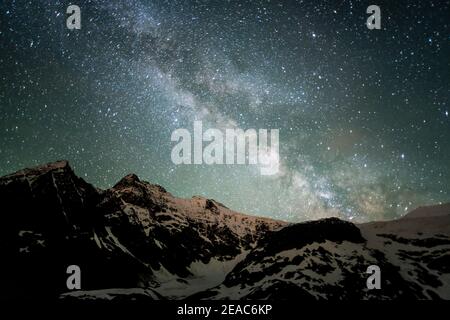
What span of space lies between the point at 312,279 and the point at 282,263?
22.4 meters

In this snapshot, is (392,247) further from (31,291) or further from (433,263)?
(31,291)

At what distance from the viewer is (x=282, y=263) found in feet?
537

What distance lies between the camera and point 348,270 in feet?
493

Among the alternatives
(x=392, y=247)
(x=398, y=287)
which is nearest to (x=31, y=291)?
(x=398, y=287)

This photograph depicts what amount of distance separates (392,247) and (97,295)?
122867 mm

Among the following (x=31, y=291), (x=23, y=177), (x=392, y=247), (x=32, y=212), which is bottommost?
(x=31, y=291)

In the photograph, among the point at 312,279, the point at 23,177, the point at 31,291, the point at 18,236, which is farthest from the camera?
the point at 23,177
